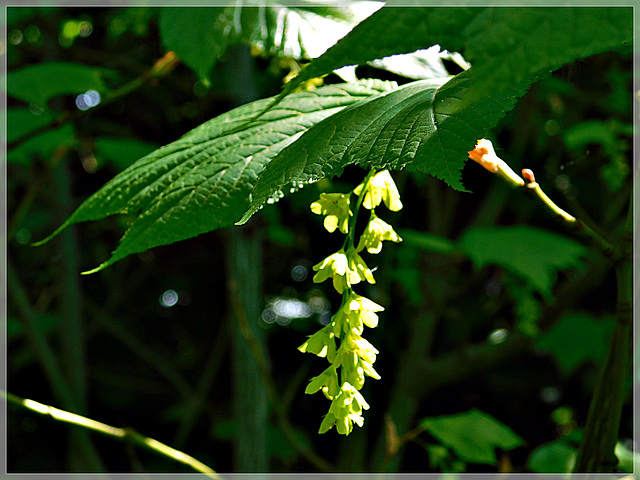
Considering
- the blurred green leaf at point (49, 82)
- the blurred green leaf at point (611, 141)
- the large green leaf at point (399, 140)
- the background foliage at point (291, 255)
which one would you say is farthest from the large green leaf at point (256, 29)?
the blurred green leaf at point (611, 141)

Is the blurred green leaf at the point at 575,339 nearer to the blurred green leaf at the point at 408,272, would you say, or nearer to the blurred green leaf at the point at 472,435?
the blurred green leaf at the point at 408,272

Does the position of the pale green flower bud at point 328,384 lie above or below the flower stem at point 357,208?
below

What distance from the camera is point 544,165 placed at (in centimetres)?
189

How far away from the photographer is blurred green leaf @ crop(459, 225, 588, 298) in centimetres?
131

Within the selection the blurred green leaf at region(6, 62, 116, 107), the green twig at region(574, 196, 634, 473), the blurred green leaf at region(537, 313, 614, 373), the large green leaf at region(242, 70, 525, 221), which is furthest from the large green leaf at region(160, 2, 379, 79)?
the blurred green leaf at region(537, 313, 614, 373)

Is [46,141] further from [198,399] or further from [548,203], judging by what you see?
[548,203]

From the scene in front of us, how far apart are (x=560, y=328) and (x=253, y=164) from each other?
60.9 inches

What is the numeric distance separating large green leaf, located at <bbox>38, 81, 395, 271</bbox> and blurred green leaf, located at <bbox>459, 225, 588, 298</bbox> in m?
0.92

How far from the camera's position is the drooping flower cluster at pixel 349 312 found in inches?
13.6

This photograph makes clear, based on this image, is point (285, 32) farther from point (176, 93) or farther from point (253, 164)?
point (176, 93)

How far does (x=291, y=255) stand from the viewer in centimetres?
213

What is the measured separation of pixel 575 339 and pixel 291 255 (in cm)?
99

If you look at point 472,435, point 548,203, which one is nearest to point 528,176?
point 548,203

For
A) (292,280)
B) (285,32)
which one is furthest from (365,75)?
(292,280)
